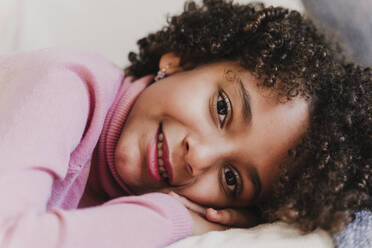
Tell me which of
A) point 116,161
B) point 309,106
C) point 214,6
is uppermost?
point 214,6

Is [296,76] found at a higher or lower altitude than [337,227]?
higher

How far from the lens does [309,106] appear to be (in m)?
0.93

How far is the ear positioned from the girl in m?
0.02

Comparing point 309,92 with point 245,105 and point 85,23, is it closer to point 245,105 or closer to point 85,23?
point 245,105

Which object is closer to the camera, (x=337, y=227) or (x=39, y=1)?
(x=337, y=227)

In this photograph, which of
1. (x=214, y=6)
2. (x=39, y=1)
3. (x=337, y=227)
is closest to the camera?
(x=337, y=227)

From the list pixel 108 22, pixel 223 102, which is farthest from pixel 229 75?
pixel 108 22

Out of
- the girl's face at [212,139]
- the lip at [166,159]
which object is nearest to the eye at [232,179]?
the girl's face at [212,139]

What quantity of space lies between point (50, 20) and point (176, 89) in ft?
1.89

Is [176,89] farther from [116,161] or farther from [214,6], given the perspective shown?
[214,6]

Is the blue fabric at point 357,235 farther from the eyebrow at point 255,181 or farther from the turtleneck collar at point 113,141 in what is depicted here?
the turtleneck collar at point 113,141

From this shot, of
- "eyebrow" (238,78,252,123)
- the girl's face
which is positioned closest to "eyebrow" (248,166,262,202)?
the girl's face

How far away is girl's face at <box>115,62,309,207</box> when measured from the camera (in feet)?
2.96

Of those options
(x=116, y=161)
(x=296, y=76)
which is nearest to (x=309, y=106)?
(x=296, y=76)
